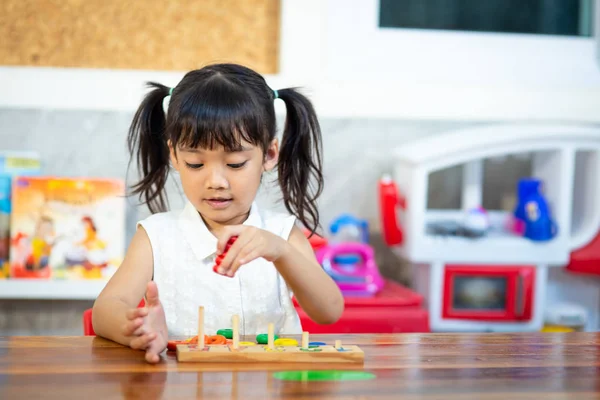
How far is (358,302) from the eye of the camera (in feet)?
6.22

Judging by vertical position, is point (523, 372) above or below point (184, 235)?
below

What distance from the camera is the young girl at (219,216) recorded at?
117 cm

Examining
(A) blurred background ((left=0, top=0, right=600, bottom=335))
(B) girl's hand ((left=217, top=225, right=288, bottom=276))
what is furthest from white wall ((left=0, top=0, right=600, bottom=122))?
(B) girl's hand ((left=217, top=225, right=288, bottom=276))

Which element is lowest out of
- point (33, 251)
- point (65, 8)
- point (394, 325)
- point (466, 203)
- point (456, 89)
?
point (394, 325)

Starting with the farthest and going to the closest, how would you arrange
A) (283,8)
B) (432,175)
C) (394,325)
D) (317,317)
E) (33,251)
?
(432,175) < (283,8) < (33,251) < (394,325) < (317,317)

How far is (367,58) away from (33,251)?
41.7 inches

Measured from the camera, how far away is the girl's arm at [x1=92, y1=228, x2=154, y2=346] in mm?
1013

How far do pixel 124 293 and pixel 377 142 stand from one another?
1235 millimetres

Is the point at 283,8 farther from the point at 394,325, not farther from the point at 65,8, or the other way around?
the point at 394,325

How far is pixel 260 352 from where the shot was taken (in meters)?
0.88

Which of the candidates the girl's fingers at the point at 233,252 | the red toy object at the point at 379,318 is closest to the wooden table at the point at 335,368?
the girl's fingers at the point at 233,252

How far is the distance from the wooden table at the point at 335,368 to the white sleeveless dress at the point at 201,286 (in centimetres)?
28

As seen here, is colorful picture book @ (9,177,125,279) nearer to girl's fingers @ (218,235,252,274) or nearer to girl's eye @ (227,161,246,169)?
girl's eye @ (227,161,246,169)

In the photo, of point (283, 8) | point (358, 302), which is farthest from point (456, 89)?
point (358, 302)
